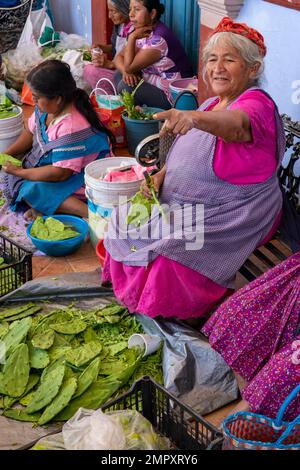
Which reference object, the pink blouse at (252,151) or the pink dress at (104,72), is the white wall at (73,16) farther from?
the pink blouse at (252,151)

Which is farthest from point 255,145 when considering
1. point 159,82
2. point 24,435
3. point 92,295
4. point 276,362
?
point 159,82

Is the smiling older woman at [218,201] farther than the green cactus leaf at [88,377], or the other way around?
the smiling older woman at [218,201]

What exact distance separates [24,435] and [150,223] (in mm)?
1182

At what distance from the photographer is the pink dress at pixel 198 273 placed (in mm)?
2963

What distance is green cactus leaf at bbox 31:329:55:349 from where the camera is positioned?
3.06 m

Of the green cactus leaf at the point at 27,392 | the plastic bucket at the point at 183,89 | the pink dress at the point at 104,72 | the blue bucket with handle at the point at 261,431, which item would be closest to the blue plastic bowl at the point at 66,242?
the green cactus leaf at the point at 27,392

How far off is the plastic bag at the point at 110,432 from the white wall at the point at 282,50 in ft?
7.04

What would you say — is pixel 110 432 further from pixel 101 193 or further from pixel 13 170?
pixel 13 170

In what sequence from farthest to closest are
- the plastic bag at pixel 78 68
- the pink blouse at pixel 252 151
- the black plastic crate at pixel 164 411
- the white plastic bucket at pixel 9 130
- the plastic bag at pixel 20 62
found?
the plastic bag at pixel 20 62, the plastic bag at pixel 78 68, the white plastic bucket at pixel 9 130, the pink blouse at pixel 252 151, the black plastic crate at pixel 164 411

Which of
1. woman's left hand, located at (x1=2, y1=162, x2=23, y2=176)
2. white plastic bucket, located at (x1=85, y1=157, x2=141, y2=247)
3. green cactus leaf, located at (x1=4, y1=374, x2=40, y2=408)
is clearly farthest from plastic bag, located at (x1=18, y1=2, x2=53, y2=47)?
green cactus leaf, located at (x1=4, y1=374, x2=40, y2=408)

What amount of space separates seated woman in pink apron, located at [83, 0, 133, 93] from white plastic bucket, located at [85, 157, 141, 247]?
222 centimetres

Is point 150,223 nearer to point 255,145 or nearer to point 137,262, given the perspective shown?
point 137,262

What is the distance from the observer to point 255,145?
2.97 meters

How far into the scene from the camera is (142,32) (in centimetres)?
549
